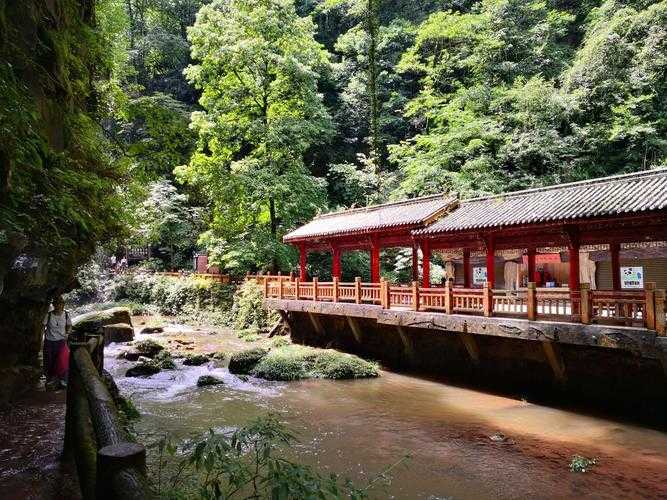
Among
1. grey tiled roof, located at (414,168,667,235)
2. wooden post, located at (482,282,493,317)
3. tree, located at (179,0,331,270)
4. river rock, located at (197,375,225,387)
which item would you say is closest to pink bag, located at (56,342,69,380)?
river rock, located at (197,375,225,387)

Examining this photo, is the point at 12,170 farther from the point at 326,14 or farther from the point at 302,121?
the point at 326,14

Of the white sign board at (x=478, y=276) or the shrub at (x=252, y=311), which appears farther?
the shrub at (x=252, y=311)

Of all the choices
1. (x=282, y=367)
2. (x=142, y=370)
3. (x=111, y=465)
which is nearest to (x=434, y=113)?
(x=282, y=367)

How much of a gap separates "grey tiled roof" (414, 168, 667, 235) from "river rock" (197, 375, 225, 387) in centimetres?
771

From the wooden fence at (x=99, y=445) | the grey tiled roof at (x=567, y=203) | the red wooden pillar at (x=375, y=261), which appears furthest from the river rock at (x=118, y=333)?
the wooden fence at (x=99, y=445)

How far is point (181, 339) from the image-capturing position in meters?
19.4

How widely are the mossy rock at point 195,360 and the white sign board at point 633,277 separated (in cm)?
1556

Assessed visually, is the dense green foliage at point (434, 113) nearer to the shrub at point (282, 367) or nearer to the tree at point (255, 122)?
the tree at point (255, 122)

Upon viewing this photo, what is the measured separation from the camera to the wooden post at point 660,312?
356 inches

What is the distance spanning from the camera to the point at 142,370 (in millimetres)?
13883

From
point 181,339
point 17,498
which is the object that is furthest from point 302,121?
point 17,498

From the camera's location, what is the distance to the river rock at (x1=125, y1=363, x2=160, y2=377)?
13750 mm

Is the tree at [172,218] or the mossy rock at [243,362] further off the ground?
the tree at [172,218]

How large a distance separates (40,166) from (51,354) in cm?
563
